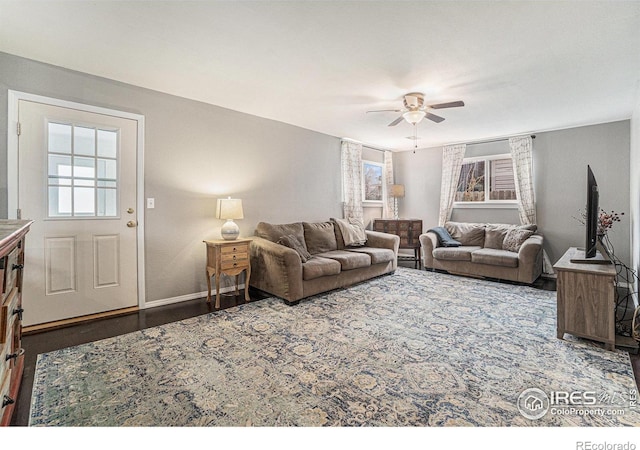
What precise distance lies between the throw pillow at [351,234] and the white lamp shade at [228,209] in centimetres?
180

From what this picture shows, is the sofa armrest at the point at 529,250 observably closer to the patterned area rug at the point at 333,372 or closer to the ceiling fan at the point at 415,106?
the patterned area rug at the point at 333,372

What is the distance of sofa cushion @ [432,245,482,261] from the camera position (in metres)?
4.81

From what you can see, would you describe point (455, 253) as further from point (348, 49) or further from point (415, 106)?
point (348, 49)

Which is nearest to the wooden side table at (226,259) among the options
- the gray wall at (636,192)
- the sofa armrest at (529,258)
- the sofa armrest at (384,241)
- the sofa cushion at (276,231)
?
the sofa cushion at (276,231)

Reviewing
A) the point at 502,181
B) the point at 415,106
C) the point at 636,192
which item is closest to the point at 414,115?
the point at 415,106

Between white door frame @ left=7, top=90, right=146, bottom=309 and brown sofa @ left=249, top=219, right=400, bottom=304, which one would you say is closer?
white door frame @ left=7, top=90, right=146, bottom=309

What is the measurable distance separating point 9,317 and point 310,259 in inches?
111

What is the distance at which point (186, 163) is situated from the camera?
3.66m

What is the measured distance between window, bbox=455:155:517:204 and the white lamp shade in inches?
172

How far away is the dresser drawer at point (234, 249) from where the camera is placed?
3509 millimetres

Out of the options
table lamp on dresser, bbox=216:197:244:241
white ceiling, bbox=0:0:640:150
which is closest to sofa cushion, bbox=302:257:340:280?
table lamp on dresser, bbox=216:197:244:241

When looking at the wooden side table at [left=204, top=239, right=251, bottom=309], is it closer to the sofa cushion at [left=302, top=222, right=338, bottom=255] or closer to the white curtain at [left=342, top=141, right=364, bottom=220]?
the sofa cushion at [left=302, top=222, right=338, bottom=255]

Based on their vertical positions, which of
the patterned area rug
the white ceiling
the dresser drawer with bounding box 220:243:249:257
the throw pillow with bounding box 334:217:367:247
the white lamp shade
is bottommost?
the patterned area rug

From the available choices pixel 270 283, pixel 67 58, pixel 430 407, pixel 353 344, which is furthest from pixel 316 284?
pixel 67 58
